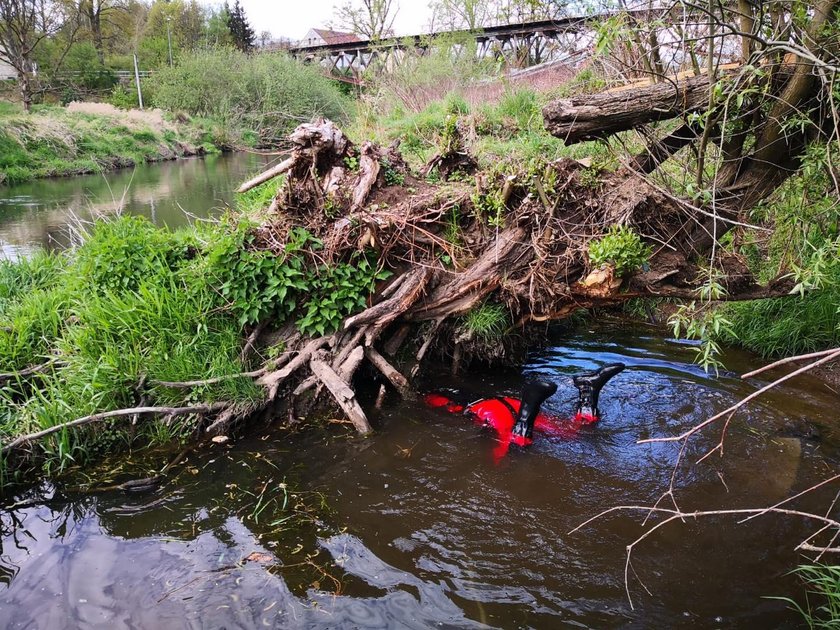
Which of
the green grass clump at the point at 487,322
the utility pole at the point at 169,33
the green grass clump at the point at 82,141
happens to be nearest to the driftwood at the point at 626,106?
A: the green grass clump at the point at 487,322

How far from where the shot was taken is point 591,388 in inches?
187

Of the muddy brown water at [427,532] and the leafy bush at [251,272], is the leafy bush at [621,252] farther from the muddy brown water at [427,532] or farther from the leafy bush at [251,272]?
the leafy bush at [251,272]

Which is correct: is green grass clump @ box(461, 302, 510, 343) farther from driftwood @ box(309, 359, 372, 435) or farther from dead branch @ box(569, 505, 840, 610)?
dead branch @ box(569, 505, 840, 610)

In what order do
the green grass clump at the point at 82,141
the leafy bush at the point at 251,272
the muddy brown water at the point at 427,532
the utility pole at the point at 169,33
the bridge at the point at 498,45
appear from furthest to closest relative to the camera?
1. the utility pole at the point at 169,33
2. the green grass clump at the point at 82,141
3. the bridge at the point at 498,45
4. the leafy bush at the point at 251,272
5. the muddy brown water at the point at 427,532

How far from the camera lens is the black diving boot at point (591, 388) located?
4.73 metres

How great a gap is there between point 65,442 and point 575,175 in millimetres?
4877

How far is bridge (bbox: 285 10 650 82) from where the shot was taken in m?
6.19

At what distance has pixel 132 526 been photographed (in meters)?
3.84

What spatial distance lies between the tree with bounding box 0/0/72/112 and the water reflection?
15693 mm

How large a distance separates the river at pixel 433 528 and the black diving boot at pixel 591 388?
15 centimetres

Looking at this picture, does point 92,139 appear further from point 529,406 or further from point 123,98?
point 529,406

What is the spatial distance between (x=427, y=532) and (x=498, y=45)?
58.0 feet

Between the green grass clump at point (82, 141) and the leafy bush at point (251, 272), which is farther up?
the green grass clump at point (82, 141)

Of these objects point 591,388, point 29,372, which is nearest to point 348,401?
point 591,388
